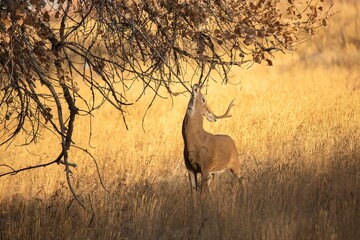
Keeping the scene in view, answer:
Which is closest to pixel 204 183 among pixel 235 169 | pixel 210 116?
pixel 210 116

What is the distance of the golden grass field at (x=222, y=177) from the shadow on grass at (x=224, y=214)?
0.06ft

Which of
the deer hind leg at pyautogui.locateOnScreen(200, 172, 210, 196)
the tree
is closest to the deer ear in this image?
the deer hind leg at pyautogui.locateOnScreen(200, 172, 210, 196)

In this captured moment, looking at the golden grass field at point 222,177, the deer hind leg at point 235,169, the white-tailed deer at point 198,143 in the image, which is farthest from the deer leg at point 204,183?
the deer hind leg at point 235,169

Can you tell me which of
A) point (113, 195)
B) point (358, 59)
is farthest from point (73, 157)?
point (358, 59)

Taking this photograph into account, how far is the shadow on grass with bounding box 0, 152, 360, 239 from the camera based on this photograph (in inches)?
271

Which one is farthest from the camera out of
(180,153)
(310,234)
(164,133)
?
(164,133)

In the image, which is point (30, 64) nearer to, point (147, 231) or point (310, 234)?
point (147, 231)

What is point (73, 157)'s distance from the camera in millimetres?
14328

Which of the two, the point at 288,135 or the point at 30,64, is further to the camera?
the point at 288,135

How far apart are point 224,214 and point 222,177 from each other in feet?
10.7

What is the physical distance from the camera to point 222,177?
10.8 m

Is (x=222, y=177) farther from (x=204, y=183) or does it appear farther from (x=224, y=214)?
(x=224, y=214)

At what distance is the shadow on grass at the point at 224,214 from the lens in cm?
688

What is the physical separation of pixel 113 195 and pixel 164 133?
7333mm
